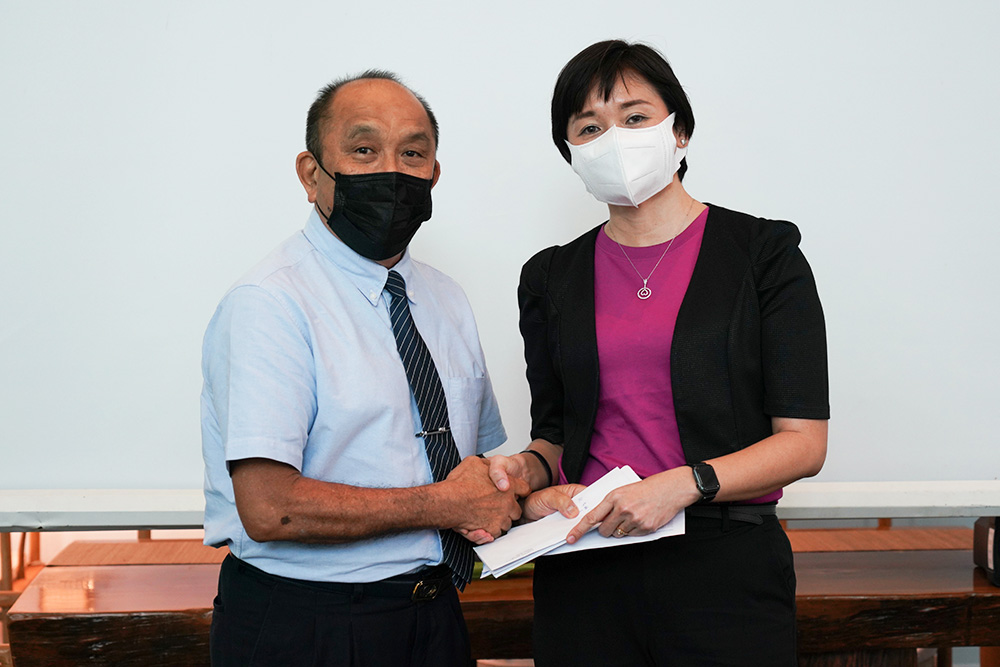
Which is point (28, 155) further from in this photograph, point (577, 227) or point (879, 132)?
point (879, 132)

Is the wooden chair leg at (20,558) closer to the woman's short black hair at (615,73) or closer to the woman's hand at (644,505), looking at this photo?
the woman's hand at (644,505)

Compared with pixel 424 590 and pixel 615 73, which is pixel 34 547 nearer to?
pixel 424 590

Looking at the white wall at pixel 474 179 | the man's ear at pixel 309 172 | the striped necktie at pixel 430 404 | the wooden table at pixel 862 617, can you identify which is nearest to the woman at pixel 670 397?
the striped necktie at pixel 430 404

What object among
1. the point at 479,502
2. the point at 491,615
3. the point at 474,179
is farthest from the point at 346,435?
the point at 474,179

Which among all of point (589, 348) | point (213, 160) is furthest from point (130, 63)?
point (589, 348)

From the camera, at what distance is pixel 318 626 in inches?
49.7

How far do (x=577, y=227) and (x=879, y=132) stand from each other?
2.74ft

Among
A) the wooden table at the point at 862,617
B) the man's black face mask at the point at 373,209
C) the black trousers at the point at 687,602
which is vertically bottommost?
the wooden table at the point at 862,617

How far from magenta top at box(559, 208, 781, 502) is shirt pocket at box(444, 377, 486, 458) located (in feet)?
0.72

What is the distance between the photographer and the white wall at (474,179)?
6.67 feet

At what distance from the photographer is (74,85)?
2.02m

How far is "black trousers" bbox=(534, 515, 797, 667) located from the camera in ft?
4.28

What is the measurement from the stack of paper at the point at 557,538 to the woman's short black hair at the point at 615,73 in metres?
0.65

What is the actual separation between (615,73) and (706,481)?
71 centimetres
